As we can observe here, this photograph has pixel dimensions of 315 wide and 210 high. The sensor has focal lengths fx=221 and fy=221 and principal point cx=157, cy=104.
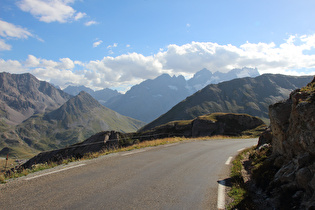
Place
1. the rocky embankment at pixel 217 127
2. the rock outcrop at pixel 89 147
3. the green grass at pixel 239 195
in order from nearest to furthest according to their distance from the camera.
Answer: the green grass at pixel 239 195, the rock outcrop at pixel 89 147, the rocky embankment at pixel 217 127

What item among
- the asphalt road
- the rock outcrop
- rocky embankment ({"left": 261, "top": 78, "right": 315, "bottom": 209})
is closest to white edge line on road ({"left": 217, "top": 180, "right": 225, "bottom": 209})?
the asphalt road

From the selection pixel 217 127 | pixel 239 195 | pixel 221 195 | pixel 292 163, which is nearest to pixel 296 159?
pixel 292 163

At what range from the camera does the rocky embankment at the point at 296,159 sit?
5.58 meters

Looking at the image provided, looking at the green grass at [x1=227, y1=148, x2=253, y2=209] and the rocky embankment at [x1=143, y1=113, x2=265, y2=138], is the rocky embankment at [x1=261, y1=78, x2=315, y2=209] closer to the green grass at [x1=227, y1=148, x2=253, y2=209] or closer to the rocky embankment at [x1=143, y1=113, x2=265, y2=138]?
the green grass at [x1=227, y1=148, x2=253, y2=209]

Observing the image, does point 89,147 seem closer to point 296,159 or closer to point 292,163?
point 292,163

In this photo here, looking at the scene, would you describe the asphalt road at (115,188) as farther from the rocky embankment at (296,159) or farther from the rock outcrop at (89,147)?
the rock outcrop at (89,147)

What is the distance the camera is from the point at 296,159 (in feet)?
21.9

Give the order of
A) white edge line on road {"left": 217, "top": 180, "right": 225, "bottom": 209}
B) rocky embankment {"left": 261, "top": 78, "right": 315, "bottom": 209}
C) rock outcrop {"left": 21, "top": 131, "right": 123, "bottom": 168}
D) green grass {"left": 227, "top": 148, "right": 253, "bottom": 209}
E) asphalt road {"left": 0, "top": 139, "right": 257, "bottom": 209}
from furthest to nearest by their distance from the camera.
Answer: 1. rock outcrop {"left": 21, "top": 131, "right": 123, "bottom": 168}
2. white edge line on road {"left": 217, "top": 180, "right": 225, "bottom": 209}
3. green grass {"left": 227, "top": 148, "right": 253, "bottom": 209}
4. asphalt road {"left": 0, "top": 139, "right": 257, "bottom": 209}
5. rocky embankment {"left": 261, "top": 78, "right": 315, "bottom": 209}

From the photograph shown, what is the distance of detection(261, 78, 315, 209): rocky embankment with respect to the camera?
558 cm

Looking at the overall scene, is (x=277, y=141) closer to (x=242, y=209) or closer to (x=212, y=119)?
(x=242, y=209)

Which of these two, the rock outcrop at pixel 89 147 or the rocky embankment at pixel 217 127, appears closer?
the rock outcrop at pixel 89 147

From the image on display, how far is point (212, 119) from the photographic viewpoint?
197 ft

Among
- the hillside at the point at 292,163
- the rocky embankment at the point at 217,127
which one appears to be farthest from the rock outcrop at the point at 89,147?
the rocky embankment at the point at 217,127

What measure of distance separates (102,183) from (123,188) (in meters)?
0.92
